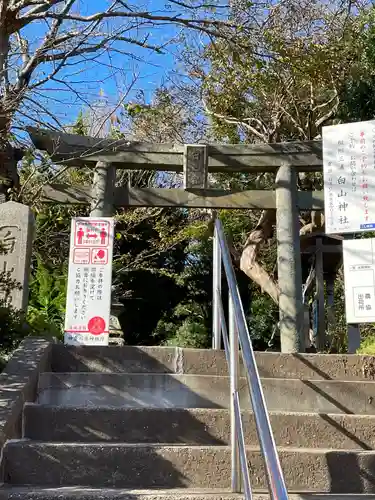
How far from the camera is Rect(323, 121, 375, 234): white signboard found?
570 centimetres

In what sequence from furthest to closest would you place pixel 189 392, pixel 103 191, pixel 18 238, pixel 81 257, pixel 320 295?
pixel 320 295 < pixel 103 191 < pixel 81 257 < pixel 18 238 < pixel 189 392

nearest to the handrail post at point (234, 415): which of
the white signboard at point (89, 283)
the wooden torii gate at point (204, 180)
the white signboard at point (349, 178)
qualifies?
the white signboard at point (89, 283)

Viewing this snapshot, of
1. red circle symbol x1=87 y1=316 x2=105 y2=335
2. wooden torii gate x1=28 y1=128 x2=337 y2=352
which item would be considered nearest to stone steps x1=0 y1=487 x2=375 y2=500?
red circle symbol x1=87 y1=316 x2=105 y2=335

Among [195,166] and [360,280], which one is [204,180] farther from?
[360,280]

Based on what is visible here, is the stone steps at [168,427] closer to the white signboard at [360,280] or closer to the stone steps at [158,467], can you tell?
the stone steps at [158,467]

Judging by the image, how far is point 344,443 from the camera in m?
3.07

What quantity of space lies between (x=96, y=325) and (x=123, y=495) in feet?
11.2

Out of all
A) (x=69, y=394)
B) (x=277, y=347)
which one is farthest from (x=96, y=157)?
(x=277, y=347)

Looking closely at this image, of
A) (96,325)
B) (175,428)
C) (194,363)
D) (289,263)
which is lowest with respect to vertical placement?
(175,428)

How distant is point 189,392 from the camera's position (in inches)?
141

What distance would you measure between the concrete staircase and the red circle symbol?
5.37ft

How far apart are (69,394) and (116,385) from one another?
299mm

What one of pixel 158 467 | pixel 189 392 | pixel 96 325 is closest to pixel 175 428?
pixel 158 467

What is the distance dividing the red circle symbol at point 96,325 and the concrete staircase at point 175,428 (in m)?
1.64
